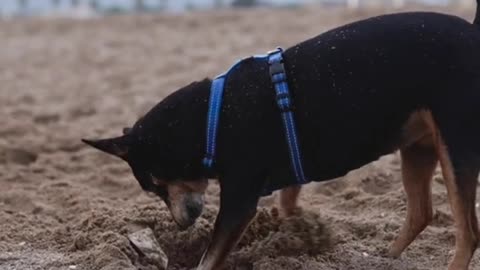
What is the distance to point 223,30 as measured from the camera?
64.1ft

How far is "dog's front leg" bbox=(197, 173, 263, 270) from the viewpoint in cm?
524

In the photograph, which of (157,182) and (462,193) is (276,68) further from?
(462,193)

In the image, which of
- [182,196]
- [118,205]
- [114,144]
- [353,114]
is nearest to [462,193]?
[353,114]

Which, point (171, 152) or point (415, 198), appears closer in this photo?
point (171, 152)

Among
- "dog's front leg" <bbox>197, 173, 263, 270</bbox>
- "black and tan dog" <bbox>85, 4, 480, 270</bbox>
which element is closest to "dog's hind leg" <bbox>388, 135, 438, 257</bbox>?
"black and tan dog" <bbox>85, 4, 480, 270</bbox>

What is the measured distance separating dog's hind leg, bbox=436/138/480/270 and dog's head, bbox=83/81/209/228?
4.34 ft

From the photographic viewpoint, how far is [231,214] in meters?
5.25

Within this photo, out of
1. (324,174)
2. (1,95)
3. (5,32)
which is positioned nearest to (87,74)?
(1,95)

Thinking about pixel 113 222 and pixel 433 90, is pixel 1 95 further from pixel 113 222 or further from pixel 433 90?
pixel 433 90

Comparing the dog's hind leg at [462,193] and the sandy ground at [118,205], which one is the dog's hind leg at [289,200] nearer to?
the sandy ground at [118,205]

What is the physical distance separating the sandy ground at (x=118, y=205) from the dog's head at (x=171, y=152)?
31 cm

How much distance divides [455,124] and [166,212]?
196 centimetres

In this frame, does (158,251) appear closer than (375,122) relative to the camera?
No

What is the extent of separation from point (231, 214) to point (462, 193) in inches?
47.8
